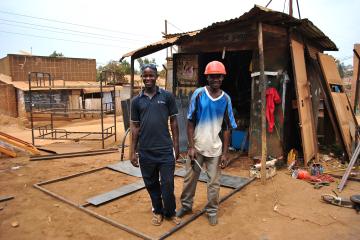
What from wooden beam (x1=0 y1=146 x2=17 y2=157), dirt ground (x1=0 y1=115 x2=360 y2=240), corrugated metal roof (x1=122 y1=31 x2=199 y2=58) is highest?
corrugated metal roof (x1=122 y1=31 x2=199 y2=58)

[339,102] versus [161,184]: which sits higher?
[339,102]

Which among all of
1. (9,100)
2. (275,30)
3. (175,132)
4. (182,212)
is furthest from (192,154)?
(9,100)

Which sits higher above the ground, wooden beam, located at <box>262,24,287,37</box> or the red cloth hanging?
wooden beam, located at <box>262,24,287,37</box>

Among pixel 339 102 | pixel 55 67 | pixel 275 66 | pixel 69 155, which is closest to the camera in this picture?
pixel 275 66

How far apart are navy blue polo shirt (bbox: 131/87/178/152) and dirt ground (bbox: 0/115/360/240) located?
3.53 ft

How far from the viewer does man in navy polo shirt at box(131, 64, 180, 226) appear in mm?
3586

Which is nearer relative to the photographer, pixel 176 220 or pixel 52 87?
pixel 176 220

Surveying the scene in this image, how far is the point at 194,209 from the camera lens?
14.4 feet

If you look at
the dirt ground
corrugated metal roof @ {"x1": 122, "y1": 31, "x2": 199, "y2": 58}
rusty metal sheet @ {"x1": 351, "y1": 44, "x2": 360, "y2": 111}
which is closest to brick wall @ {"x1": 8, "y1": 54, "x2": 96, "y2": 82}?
corrugated metal roof @ {"x1": 122, "y1": 31, "x2": 199, "y2": 58}

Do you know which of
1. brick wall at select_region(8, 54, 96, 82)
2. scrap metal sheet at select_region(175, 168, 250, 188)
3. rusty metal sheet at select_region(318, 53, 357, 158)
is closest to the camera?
scrap metal sheet at select_region(175, 168, 250, 188)

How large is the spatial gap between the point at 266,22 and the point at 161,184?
12.9ft

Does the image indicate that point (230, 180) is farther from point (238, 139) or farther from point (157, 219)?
point (238, 139)

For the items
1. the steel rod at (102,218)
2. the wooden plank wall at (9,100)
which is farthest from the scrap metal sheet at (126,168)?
the wooden plank wall at (9,100)

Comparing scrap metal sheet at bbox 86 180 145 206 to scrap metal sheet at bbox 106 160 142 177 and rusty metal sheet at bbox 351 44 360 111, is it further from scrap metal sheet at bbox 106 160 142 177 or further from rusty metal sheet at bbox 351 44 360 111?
rusty metal sheet at bbox 351 44 360 111
